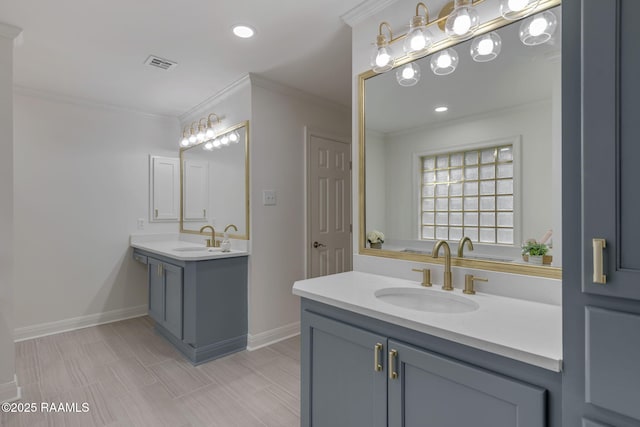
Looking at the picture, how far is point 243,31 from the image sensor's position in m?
2.15

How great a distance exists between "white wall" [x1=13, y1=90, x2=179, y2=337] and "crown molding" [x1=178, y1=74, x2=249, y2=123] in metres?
0.33

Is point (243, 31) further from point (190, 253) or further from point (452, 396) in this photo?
point (452, 396)

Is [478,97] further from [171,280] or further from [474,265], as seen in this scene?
[171,280]

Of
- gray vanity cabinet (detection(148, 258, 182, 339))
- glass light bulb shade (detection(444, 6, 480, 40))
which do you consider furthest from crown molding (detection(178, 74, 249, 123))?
glass light bulb shade (detection(444, 6, 480, 40))

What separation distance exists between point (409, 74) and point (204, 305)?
224 cm

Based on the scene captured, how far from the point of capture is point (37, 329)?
320cm

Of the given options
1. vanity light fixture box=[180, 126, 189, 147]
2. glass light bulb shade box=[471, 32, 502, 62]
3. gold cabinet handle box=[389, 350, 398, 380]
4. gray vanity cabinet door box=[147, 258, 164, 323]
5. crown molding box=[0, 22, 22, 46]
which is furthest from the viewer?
vanity light fixture box=[180, 126, 189, 147]

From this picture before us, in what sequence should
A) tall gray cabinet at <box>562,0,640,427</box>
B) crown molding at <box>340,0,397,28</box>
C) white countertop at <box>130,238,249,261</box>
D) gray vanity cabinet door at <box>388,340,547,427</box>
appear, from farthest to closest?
white countertop at <box>130,238,249,261</box> < crown molding at <box>340,0,397,28</box> < gray vanity cabinet door at <box>388,340,547,427</box> < tall gray cabinet at <box>562,0,640,427</box>

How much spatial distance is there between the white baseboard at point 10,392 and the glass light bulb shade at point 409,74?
301cm

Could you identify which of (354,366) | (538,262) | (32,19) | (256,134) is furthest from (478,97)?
(32,19)

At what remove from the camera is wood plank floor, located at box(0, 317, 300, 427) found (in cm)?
192

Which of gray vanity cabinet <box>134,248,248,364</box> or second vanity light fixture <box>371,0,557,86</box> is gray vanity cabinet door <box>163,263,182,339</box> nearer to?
gray vanity cabinet <box>134,248,248,364</box>

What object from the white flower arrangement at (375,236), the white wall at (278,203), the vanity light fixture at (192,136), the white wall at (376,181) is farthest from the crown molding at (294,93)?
the white flower arrangement at (375,236)

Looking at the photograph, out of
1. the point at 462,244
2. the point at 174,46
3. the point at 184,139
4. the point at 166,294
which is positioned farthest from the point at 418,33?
the point at 184,139
